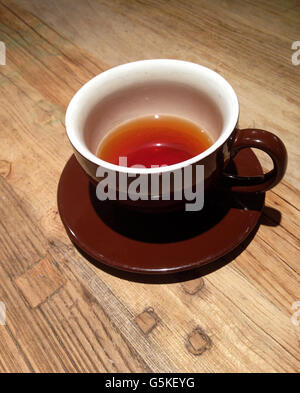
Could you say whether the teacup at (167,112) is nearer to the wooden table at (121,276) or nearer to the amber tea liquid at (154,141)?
the amber tea liquid at (154,141)

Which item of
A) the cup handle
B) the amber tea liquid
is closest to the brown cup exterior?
the cup handle

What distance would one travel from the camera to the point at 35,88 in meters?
0.88

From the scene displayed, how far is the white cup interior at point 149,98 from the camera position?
0.56 metres

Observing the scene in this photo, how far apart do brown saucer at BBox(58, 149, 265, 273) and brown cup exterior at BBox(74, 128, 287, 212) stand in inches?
1.7

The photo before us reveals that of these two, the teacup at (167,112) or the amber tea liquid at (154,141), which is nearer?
the teacup at (167,112)


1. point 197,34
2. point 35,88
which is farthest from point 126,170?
point 197,34

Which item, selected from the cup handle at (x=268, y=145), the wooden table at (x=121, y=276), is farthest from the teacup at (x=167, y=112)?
the wooden table at (x=121, y=276)

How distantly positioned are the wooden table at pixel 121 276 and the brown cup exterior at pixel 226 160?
0.10 metres

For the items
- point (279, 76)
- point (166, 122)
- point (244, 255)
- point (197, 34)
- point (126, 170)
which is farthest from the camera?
point (197, 34)

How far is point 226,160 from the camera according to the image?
0.54 metres

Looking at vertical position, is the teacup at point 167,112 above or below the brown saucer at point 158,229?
above

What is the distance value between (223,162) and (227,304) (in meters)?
0.20

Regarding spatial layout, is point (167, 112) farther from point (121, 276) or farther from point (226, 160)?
point (121, 276)

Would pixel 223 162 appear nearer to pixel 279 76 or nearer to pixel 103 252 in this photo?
pixel 103 252
